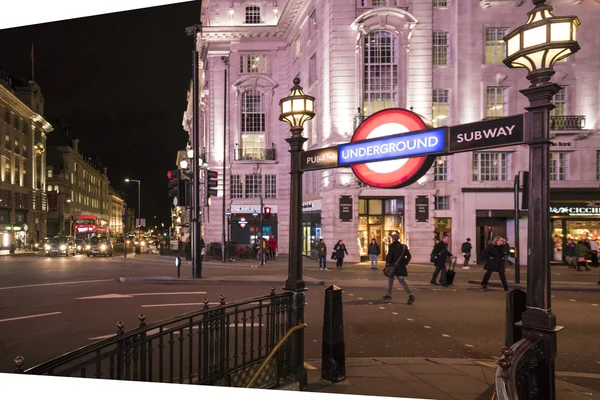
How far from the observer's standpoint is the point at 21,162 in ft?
178

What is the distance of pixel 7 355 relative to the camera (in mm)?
7062

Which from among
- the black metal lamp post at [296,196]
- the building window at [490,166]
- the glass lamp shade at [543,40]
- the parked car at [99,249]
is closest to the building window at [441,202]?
the building window at [490,166]

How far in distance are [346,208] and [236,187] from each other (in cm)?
1272

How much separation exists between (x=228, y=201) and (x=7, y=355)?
2799 cm

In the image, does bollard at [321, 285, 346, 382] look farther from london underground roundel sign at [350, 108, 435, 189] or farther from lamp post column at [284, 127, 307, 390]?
london underground roundel sign at [350, 108, 435, 189]

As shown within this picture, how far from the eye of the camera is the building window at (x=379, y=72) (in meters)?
25.6

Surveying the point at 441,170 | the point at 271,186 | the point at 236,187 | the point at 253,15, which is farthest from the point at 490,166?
the point at 253,15

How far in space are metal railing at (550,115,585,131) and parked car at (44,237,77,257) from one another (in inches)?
1404

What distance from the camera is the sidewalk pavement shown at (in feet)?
17.2

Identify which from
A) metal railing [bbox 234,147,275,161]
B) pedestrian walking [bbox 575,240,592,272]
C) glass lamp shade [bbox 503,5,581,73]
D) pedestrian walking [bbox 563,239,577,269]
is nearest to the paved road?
glass lamp shade [bbox 503,5,581,73]

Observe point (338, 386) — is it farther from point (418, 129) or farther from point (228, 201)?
point (228, 201)

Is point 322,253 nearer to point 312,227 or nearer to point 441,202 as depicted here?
point 312,227

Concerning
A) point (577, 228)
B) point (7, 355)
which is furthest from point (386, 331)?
point (577, 228)

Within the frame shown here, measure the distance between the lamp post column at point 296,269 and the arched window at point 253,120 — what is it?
29.7m
